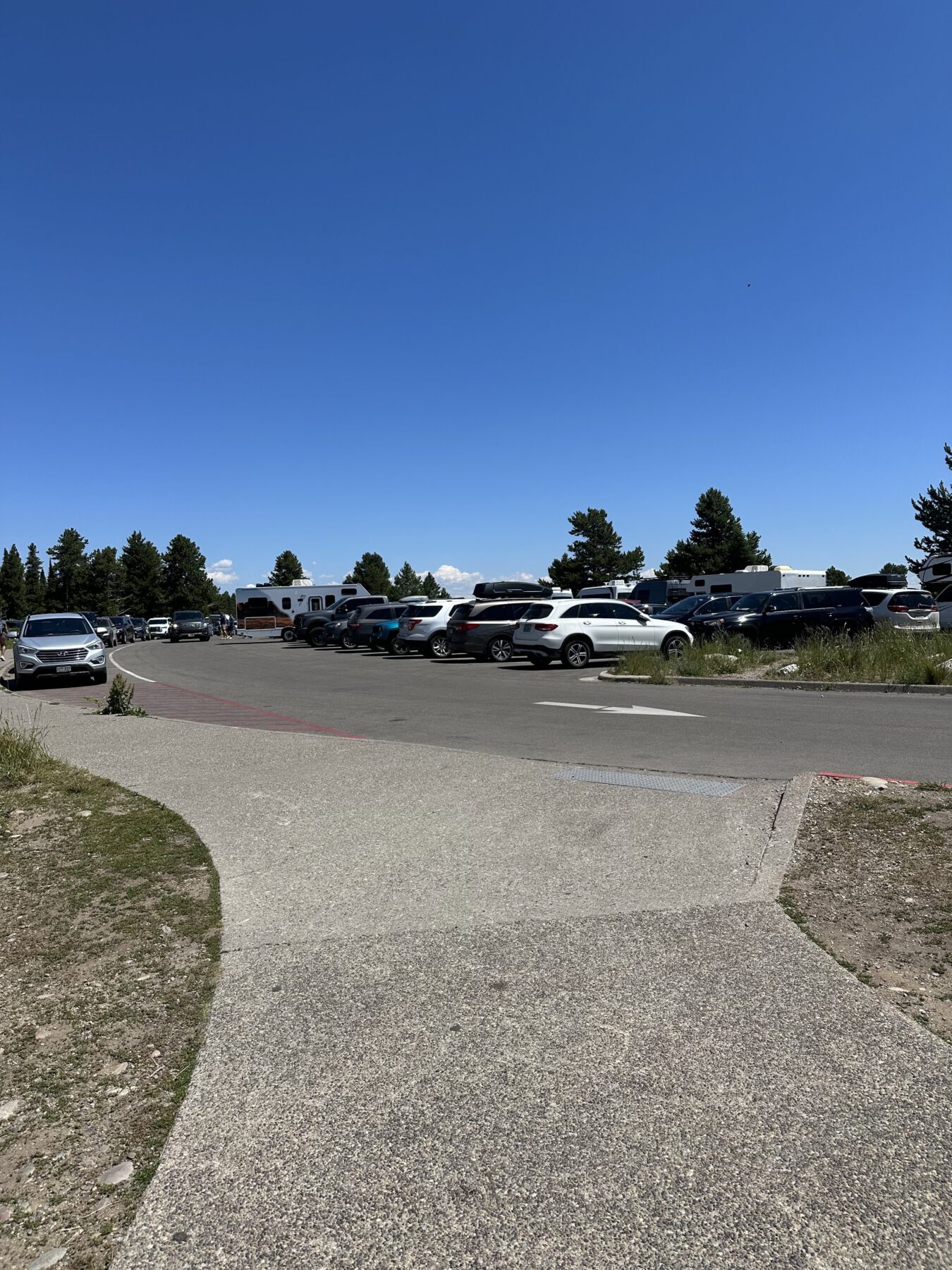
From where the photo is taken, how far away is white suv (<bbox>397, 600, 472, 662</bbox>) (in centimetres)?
2653

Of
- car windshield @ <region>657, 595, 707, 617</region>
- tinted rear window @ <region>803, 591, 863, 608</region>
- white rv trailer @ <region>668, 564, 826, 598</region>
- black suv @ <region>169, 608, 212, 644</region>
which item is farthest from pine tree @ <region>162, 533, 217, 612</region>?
tinted rear window @ <region>803, 591, 863, 608</region>

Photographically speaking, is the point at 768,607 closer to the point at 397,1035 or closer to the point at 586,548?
the point at 397,1035

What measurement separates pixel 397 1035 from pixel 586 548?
88.6 m

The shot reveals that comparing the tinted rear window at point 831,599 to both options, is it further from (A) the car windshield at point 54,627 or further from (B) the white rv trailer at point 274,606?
(B) the white rv trailer at point 274,606

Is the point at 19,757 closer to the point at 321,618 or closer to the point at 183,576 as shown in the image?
the point at 321,618

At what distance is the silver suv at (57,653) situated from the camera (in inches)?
784

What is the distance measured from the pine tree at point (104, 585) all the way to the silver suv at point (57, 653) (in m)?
83.3

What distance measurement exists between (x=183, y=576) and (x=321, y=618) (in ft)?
216

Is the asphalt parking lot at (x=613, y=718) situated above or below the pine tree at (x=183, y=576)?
below

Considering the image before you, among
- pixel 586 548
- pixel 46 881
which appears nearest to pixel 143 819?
pixel 46 881

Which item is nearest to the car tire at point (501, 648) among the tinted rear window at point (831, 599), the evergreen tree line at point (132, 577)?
the tinted rear window at point (831, 599)

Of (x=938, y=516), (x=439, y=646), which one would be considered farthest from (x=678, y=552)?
(x=439, y=646)

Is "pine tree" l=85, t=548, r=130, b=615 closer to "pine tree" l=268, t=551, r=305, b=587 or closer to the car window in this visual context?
"pine tree" l=268, t=551, r=305, b=587

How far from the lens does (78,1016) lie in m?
3.48
